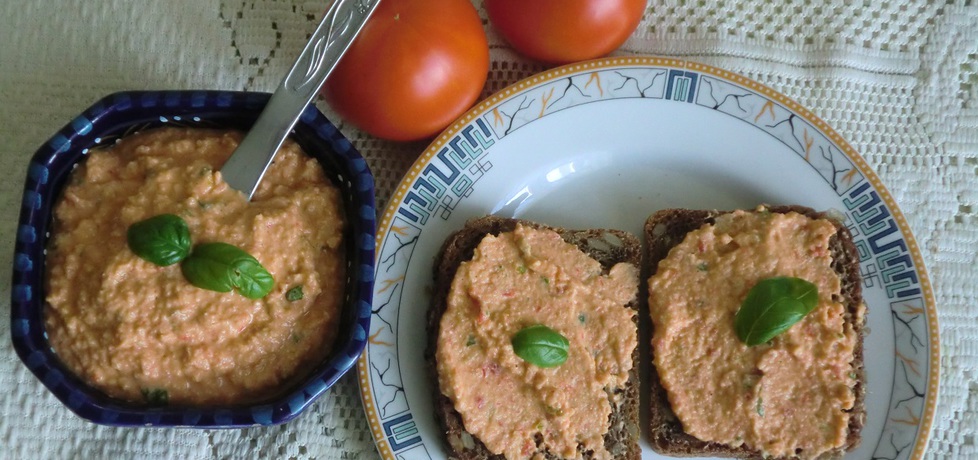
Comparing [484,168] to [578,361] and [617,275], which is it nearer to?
[617,275]

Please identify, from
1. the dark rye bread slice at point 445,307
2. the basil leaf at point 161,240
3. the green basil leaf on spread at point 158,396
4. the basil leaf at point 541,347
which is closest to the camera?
the basil leaf at point 161,240

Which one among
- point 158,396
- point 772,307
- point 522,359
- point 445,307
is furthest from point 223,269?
point 772,307

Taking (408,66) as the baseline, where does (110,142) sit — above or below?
below

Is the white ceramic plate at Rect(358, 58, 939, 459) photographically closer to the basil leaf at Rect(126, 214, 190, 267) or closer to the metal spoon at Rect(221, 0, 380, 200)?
the metal spoon at Rect(221, 0, 380, 200)

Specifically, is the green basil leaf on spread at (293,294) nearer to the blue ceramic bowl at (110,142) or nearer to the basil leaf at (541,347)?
the blue ceramic bowl at (110,142)

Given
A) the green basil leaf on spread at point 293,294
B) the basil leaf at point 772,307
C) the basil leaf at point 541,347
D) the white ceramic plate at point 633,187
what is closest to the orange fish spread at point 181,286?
the green basil leaf on spread at point 293,294

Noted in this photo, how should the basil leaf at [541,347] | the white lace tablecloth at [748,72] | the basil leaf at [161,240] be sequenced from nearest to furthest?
the basil leaf at [161,240], the basil leaf at [541,347], the white lace tablecloth at [748,72]

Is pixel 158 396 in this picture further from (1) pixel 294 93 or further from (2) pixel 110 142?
(1) pixel 294 93
